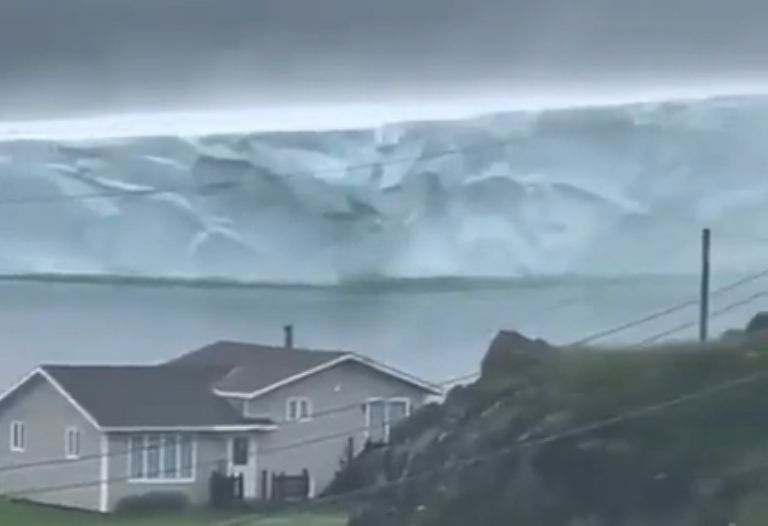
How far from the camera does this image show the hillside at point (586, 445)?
1643mm

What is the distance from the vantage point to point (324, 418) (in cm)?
164

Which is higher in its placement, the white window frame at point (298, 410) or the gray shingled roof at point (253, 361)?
the gray shingled roof at point (253, 361)

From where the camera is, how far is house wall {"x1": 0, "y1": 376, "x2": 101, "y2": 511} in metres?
1.64

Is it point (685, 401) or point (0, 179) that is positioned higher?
point (0, 179)

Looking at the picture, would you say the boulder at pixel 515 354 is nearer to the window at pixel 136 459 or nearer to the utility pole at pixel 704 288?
the utility pole at pixel 704 288

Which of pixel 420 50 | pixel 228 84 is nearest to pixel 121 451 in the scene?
pixel 228 84

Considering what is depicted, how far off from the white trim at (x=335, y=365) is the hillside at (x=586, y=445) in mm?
24

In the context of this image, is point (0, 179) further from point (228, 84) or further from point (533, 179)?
point (533, 179)

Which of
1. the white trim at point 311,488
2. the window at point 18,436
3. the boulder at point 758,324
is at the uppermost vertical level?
the boulder at point 758,324

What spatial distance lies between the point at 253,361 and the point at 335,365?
0.08 meters

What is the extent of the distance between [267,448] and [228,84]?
1.30 ft

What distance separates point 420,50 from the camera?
5.69ft

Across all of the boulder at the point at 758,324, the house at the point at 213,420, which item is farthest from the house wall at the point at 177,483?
the boulder at the point at 758,324

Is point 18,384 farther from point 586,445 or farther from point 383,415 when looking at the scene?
point 586,445
